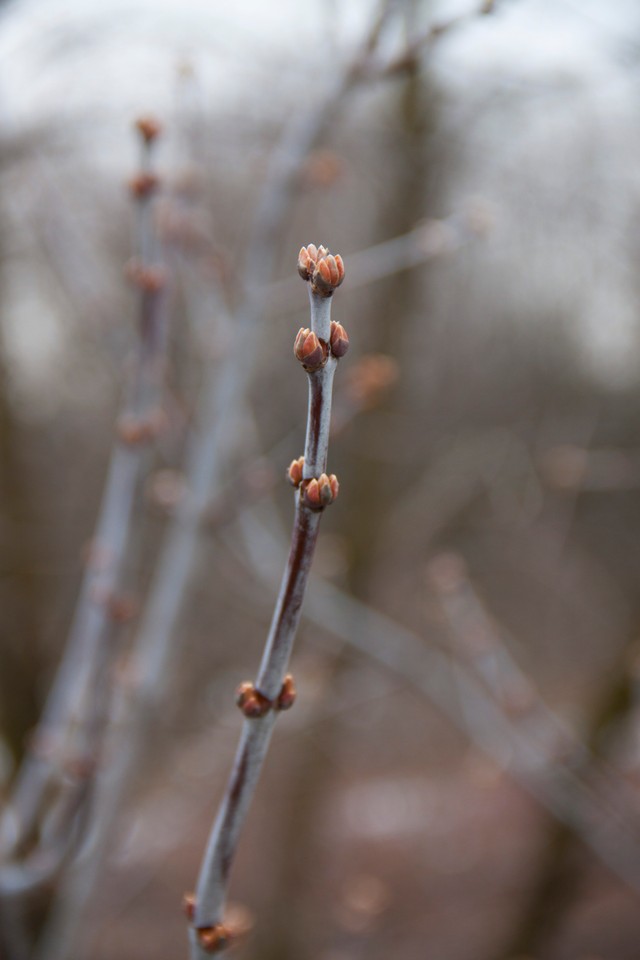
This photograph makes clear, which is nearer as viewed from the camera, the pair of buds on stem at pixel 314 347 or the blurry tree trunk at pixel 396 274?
the pair of buds on stem at pixel 314 347

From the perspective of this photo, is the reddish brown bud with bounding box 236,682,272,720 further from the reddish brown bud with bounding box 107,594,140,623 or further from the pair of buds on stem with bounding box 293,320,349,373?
the reddish brown bud with bounding box 107,594,140,623

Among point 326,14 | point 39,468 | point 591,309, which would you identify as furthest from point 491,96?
point 39,468

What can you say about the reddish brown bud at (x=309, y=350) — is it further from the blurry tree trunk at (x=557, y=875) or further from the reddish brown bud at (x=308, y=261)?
the blurry tree trunk at (x=557, y=875)

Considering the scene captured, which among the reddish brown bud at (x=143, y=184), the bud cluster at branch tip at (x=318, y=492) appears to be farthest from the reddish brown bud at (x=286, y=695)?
the reddish brown bud at (x=143, y=184)

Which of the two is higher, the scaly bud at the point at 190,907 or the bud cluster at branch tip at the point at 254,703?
the bud cluster at branch tip at the point at 254,703

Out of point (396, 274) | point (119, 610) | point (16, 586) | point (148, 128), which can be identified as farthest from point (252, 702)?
point (16, 586)

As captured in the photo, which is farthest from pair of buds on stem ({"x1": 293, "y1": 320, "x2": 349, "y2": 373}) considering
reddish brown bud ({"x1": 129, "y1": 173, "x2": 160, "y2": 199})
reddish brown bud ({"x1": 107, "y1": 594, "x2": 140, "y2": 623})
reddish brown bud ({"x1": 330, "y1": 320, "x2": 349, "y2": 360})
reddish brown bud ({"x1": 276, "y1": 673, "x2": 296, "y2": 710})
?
reddish brown bud ({"x1": 107, "y1": 594, "x2": 140, "y2": 623})
